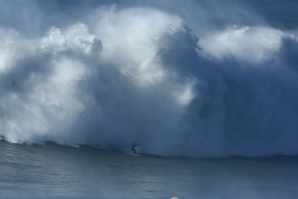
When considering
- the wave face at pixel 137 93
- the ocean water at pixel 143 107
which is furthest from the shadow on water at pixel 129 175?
the wave face at pixel 137 93

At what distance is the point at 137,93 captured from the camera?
26.5 m

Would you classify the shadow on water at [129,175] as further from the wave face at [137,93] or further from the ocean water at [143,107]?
the wave face at [137,93]

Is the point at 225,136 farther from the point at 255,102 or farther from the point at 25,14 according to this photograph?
the point at 25,14

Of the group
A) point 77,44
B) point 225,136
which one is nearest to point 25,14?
point 77,44

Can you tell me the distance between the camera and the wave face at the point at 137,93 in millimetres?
25250

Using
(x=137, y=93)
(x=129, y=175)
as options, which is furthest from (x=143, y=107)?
(x=129, y=175)

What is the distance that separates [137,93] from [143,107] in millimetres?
554

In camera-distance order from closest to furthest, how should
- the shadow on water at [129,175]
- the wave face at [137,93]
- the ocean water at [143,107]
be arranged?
the shadow on water at [129,175] → the ocean water at [143,107] → the wave face at [137,93]

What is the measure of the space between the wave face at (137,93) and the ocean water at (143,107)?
0.04 metres

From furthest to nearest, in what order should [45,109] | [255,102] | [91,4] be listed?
[91,4], [255,102], [45,109]

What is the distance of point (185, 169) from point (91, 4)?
18.8 m

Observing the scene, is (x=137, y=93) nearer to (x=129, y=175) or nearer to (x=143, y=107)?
(x=143, y=107)

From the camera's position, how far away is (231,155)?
2641cm

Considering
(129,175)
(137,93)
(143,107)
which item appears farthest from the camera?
(137,93)
